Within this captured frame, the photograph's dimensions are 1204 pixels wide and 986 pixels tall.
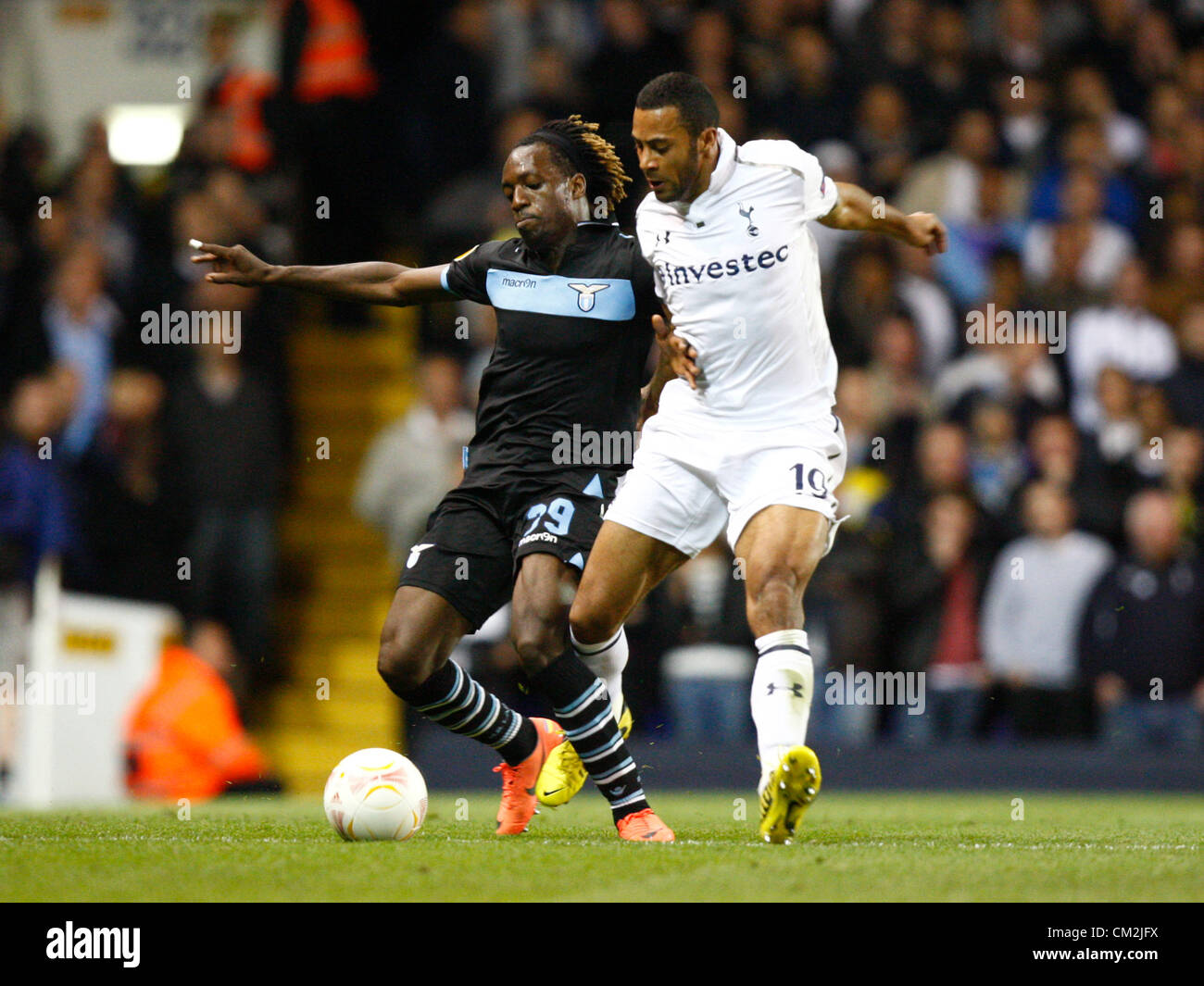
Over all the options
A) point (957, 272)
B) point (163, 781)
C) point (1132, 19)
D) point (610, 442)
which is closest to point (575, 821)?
point (610, 442)

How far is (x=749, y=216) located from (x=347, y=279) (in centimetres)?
165

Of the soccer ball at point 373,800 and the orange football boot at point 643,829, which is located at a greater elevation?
the soccer ball at point 373,800

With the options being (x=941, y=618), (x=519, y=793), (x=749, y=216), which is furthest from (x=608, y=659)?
(x=941, y=618)

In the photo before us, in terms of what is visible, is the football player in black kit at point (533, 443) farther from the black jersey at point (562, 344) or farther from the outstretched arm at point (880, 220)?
the outstretched arm at point (880, 220)

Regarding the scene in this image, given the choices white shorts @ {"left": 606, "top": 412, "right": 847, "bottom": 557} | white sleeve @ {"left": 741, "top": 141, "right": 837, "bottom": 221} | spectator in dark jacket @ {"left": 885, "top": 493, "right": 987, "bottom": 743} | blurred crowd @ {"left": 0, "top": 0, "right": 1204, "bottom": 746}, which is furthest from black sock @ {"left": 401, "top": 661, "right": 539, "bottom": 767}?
spectator in dark jacket @ {"left": 885, "top": 493, "right": 987, "bottom": 743}

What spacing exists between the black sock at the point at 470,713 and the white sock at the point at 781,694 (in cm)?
132

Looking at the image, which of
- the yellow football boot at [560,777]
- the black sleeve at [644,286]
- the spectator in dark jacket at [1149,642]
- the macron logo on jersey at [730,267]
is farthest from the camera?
the spectator in dark jacket at [1149,642]

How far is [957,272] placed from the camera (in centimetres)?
1321

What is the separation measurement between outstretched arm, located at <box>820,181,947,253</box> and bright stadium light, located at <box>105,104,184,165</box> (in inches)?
380

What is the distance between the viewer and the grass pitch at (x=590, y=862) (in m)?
5.68

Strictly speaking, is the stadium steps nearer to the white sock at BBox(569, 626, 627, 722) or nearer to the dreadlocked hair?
the white sock at BBox(569, 626, 627, 722)

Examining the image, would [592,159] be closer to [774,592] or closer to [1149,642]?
[774,592]

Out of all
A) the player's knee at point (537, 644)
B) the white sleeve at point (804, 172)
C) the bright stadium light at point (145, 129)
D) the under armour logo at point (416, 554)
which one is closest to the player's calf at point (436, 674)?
the under armour logo at point (416, 554)
